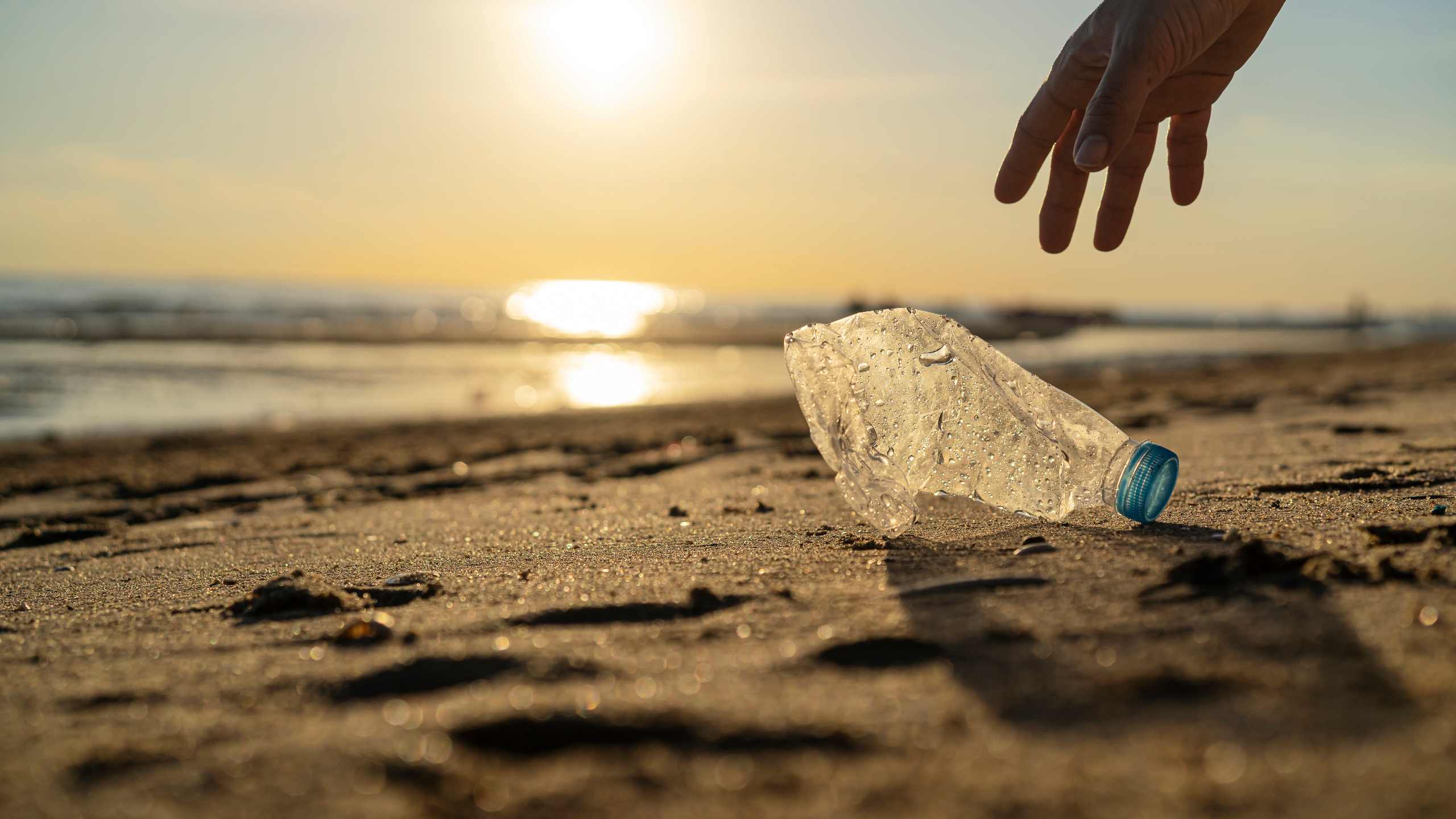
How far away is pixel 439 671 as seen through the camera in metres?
1.46

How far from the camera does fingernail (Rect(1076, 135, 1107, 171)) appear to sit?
1.92 meters

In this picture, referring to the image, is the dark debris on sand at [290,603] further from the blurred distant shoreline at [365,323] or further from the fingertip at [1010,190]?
the blurred distant shoreline at [365,323]

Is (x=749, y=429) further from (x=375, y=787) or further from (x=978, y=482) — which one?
(x=375, y=787)

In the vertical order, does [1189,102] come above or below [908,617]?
above

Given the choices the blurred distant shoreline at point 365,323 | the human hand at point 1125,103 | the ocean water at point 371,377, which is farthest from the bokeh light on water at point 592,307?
the human hand at point 1125,103

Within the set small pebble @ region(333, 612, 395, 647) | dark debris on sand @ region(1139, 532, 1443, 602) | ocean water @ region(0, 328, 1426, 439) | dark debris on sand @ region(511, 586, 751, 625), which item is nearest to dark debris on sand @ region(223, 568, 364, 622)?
small pebble @ region(333, 612, 395, 647)

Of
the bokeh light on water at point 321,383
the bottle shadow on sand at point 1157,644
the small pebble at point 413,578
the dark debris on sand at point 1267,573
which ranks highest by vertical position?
the bokeh light on water at point 321,383

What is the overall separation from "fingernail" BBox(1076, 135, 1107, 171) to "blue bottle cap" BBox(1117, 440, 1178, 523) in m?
0.65

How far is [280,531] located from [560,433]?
12.8 feet

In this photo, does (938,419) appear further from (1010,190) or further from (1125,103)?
(1125,103)

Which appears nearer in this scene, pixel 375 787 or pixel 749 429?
pixel 375 787

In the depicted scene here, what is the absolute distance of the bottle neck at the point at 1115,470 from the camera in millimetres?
2379

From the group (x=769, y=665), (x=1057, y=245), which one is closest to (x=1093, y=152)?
(x=1057, y=245)

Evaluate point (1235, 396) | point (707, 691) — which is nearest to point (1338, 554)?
point (707, 691)
